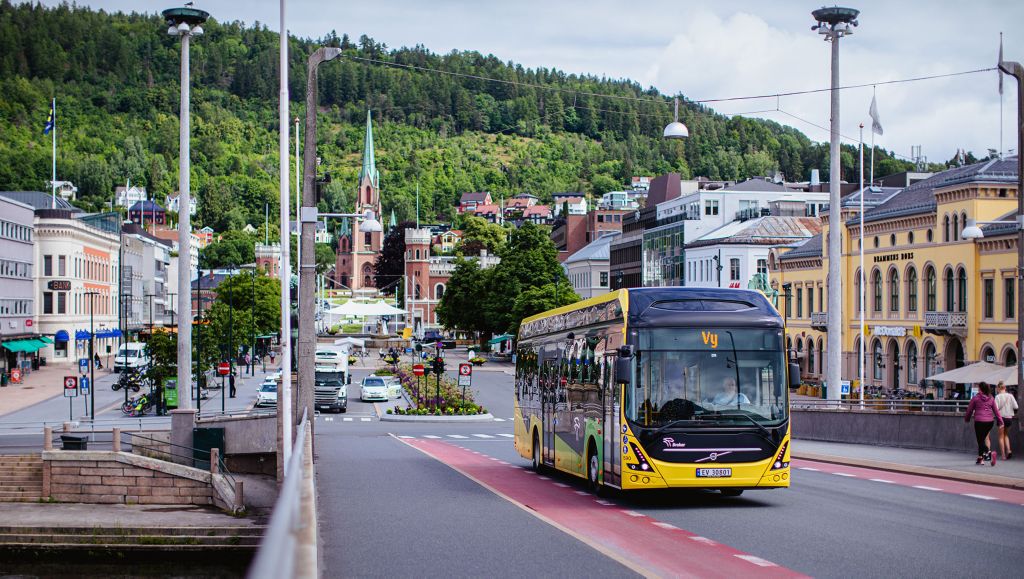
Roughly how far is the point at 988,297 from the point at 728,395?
1798 inches

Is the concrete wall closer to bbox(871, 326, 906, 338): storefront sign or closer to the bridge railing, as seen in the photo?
the bridge railing

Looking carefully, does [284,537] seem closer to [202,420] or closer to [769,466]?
[769,466]

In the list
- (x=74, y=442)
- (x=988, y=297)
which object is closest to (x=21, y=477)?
(x=74, y=442)

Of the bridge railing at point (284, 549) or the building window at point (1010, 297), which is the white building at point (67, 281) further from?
the bridge railing at point (284, 549)

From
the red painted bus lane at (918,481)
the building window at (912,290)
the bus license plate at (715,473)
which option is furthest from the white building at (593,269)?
the bus license plate at (715,473)

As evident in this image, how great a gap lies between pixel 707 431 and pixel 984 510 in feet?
Answer: 12.9

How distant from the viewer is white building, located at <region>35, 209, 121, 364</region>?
96062 mm

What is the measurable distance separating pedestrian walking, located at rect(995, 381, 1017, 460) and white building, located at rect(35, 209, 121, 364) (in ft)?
249

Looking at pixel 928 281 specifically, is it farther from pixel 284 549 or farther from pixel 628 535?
pixel 284 549

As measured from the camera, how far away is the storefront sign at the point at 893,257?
223 ft

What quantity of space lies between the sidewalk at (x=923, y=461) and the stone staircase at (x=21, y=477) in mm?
25051

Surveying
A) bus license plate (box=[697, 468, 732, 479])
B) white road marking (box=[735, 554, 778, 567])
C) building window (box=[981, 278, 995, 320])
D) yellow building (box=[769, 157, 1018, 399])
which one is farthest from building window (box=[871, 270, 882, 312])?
white road marking (box=[735, 554, 778, 567])

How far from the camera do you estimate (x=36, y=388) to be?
7569 cm

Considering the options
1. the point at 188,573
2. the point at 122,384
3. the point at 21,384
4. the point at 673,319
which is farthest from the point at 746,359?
the point at 21,384
